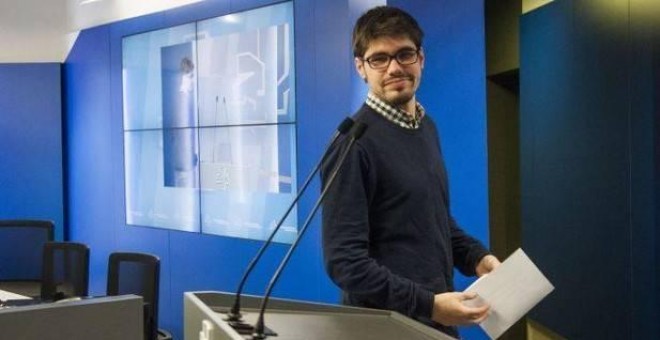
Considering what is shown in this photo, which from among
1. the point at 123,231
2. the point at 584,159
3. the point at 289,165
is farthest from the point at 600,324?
the point at 123,231

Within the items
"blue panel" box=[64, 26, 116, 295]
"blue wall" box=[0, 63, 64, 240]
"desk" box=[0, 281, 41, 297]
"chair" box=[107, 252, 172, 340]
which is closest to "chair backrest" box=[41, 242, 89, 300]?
"chair" box=[107, 252, 172, 340]

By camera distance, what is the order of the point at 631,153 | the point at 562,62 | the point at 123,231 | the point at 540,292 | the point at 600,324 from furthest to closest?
the point at 123,231, the point at 562,62, the point at 600,324, the point at 631,153, the point at 540,292

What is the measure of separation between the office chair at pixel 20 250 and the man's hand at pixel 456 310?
157 inches

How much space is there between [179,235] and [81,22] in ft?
7.57

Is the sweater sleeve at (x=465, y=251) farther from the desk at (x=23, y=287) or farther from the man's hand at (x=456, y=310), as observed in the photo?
the desk at (x=23, y=287)

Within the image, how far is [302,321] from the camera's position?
1396 millimetres

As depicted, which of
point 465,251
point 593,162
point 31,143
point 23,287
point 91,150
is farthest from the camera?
point 31,143

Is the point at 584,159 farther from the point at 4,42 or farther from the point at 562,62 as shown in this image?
the point at 4,42

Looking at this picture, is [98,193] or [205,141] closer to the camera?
[205,141]

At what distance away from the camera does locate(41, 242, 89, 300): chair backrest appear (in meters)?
4.07

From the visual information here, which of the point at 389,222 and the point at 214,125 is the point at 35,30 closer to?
the point at 214,125

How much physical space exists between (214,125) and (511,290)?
146 inches

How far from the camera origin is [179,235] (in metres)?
5.19

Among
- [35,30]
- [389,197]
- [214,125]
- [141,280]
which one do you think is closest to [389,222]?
[389,197]
